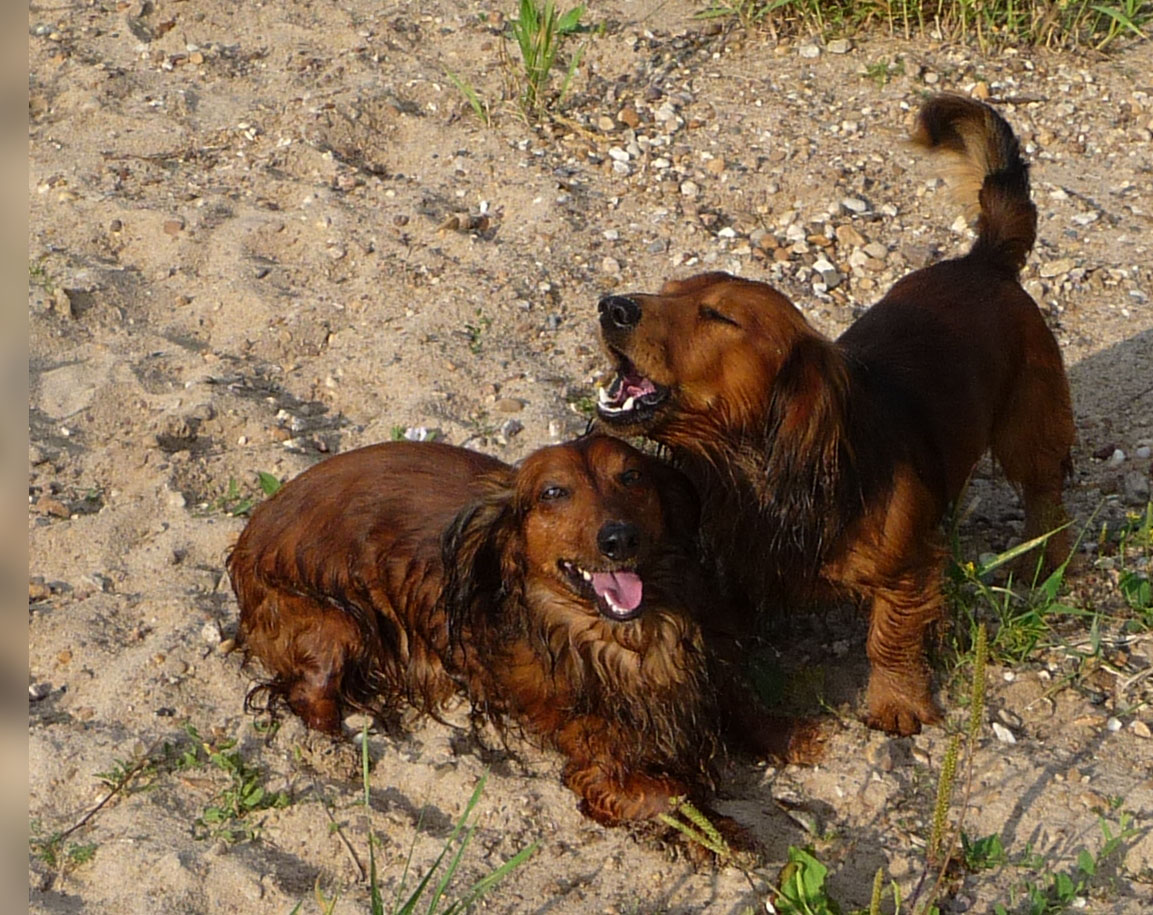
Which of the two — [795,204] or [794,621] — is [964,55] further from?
[794,621]

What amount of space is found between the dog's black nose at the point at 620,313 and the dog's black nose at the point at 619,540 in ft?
1.56

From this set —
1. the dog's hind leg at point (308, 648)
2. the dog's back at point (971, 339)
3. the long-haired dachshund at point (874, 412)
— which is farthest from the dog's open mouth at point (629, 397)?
the dog's hind leg at point (308, 648)

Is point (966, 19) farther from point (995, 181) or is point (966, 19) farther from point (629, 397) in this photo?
point (629, 397)

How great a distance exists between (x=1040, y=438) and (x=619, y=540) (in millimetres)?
1863

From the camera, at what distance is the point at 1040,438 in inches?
183

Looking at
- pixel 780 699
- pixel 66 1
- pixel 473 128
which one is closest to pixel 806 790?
pixel 780 699

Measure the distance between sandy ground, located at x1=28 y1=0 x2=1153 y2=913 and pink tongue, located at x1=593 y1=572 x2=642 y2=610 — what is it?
641mm

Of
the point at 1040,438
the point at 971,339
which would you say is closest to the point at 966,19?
the point at 1040,438

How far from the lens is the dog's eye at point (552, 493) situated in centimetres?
352

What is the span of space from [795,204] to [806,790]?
3.10 meters

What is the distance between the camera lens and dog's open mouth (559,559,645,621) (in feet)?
11.6

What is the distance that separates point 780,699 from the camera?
4.23 m

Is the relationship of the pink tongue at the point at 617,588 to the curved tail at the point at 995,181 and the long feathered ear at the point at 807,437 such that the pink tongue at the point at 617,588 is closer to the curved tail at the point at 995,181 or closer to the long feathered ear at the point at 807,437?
the long feathered ear at the point at 807,437

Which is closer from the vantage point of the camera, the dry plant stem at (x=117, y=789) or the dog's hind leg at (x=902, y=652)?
the dry plant stem at (x=117, y=789)
